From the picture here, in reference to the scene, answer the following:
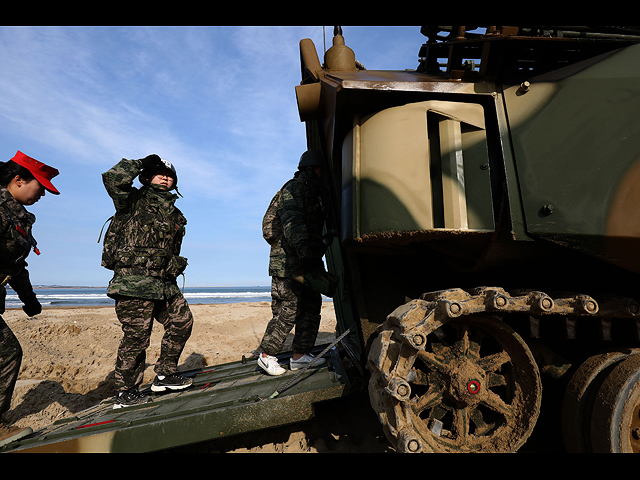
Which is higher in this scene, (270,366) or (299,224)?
(299,224)

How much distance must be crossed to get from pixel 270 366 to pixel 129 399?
4.29ft

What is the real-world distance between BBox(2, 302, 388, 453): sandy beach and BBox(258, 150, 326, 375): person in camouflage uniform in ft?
2.14

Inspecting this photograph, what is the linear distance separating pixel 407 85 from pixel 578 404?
82.1 inches

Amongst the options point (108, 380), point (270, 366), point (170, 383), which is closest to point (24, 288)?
point (170, 383)

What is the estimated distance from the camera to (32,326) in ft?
26.3

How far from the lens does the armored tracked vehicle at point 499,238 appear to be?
1928 mm

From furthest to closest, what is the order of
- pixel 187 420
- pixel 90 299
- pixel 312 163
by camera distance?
pixel 90 299, pixel 312 163, pixel 187 420

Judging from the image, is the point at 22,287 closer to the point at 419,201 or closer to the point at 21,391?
the point at 21,391

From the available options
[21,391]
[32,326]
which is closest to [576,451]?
[21,391]

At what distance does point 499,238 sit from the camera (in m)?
2.16

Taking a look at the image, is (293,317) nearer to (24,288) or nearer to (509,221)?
(509,221)

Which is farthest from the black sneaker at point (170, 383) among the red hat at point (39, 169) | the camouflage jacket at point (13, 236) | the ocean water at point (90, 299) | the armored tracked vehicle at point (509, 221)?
the ocean water at point (90, 299)

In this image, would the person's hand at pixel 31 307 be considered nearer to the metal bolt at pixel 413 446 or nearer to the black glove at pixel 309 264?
the black glove at pixel 309 264

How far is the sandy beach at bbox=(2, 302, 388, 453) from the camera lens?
296 cm
